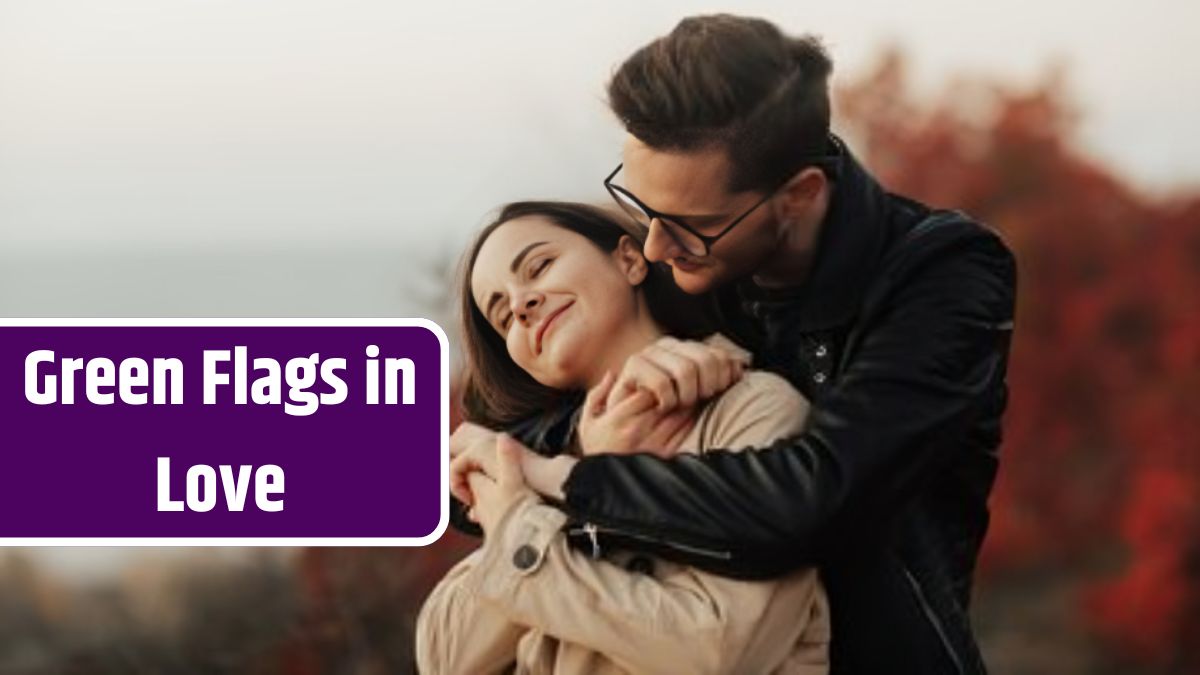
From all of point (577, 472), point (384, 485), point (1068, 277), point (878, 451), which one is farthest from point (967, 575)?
point (1068, 277)

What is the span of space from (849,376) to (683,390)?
116 mm

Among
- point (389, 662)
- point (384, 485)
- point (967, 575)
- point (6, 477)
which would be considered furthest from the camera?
point (389, 662)

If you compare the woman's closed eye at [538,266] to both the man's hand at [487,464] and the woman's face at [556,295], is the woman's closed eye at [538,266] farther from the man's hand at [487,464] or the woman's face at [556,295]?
the man's hand at [487,464]

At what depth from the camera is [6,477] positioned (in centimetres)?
269

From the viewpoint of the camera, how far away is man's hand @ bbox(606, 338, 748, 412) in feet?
5.83

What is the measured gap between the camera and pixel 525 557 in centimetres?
175

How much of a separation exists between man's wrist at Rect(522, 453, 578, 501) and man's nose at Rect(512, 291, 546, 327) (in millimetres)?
101


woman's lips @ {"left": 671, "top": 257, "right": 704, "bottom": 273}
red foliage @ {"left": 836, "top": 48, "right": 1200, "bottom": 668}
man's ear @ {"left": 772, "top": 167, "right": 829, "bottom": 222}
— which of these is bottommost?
red foliage @ {"left": 836, "top": 48, "right": 1200, "bottom": 668}

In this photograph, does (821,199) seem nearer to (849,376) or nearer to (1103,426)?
(849,376)

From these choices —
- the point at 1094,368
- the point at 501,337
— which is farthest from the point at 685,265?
the point at 1094,368

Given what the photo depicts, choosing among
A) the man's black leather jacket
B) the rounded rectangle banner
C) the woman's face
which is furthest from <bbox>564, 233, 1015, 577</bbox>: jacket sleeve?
the rounded rectangle banner

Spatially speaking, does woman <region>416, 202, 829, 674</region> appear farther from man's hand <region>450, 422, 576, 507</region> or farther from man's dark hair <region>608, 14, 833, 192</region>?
man's dark hair <region>608, 14, 833, 192</region>

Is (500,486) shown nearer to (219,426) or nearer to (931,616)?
(931,616)

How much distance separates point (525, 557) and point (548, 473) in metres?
0.07
